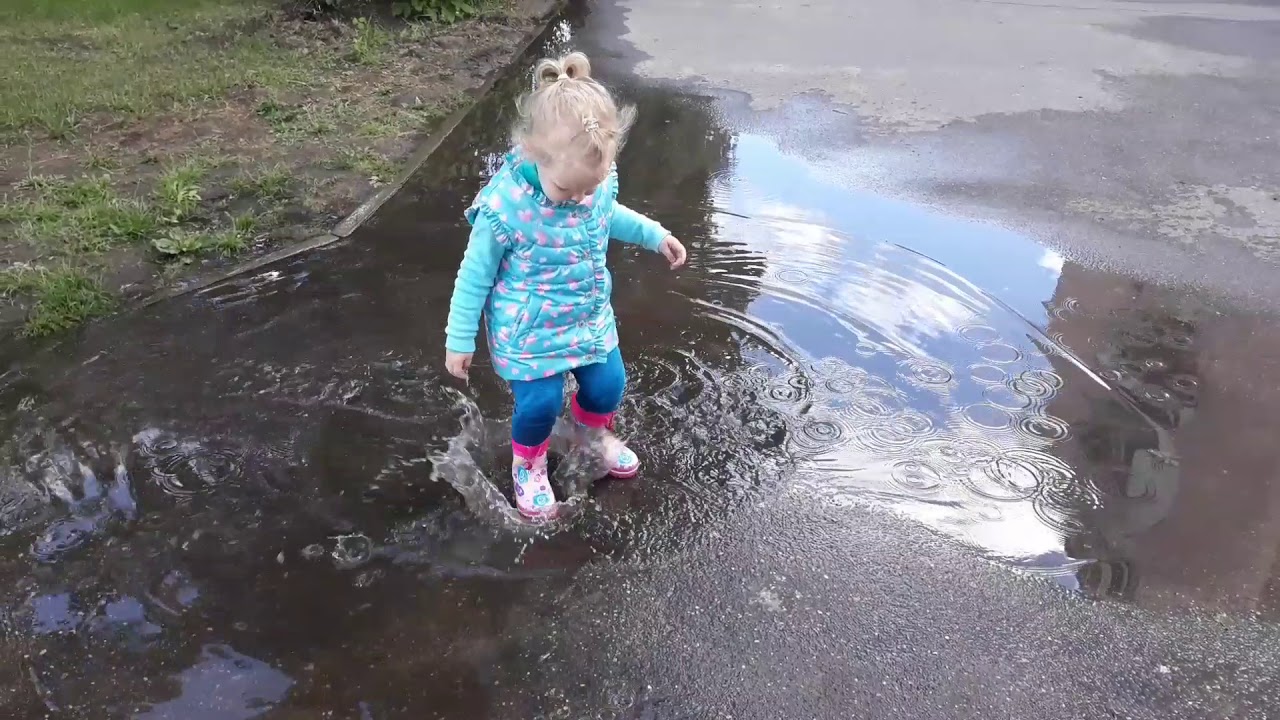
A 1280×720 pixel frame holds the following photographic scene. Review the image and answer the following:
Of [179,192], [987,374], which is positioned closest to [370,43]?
[179,192]

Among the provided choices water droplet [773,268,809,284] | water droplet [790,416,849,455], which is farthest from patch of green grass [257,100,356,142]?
water droplet [790,416,849,455]

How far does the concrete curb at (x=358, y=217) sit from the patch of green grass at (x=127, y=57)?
1338 millimetres

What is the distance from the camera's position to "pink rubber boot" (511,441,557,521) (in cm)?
290

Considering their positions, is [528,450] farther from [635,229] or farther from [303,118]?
[303,118]

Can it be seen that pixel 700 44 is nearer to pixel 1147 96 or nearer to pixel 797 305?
pixel 1147 96

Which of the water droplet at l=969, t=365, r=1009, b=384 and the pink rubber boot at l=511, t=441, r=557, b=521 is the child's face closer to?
the pink rubber boot at l=511, t=441, r=557, b=521

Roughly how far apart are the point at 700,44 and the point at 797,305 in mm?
4882

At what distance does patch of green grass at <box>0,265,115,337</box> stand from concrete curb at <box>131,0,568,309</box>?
16 centimetres

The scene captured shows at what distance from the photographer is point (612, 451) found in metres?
3.05

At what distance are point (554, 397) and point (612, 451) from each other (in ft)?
1.16

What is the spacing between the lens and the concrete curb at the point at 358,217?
4.09 metres

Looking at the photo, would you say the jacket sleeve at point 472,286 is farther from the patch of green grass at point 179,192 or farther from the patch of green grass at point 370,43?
the patch of green grass at point 370,43

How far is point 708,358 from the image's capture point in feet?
12.2

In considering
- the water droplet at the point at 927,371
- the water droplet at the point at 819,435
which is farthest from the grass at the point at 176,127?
the water droplet at the point at 927,371
